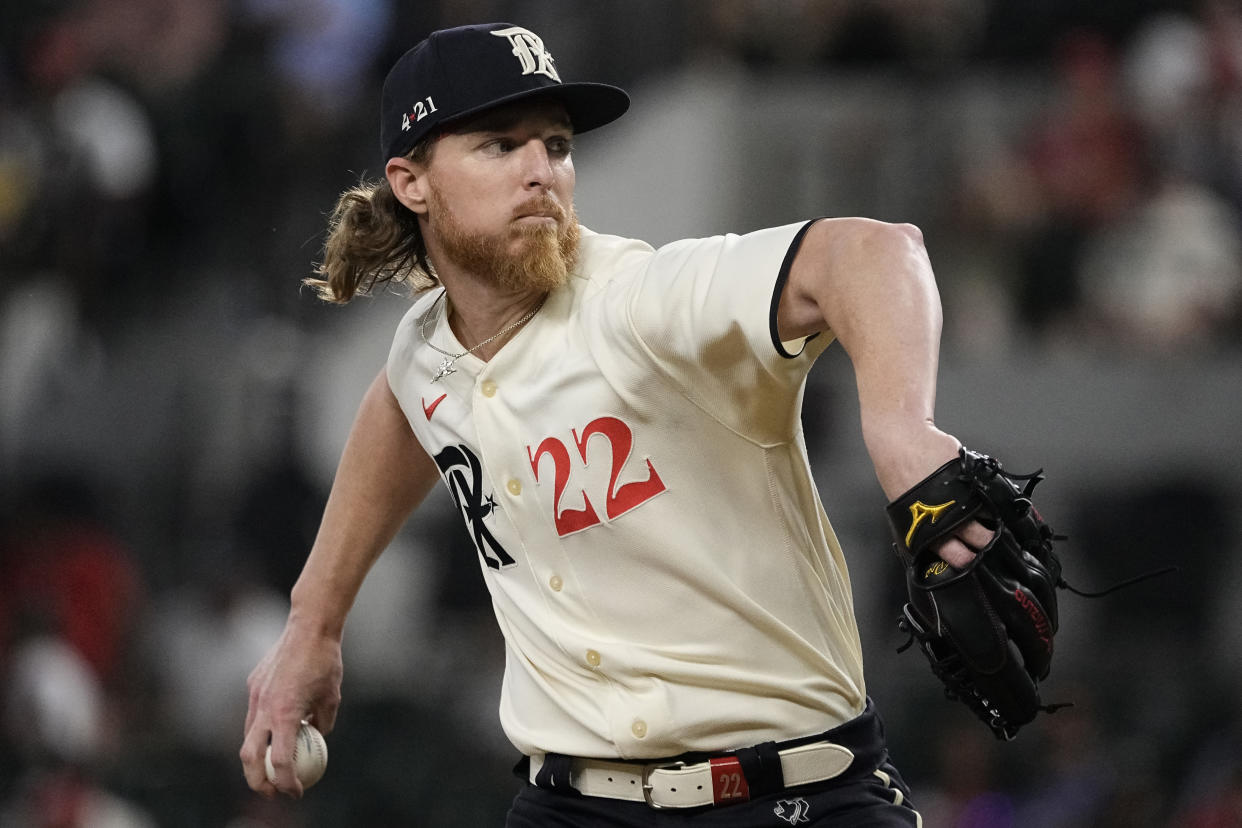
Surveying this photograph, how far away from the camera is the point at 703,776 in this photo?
130 inches

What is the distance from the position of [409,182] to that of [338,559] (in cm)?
90

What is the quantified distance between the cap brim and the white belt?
1315 millimetres

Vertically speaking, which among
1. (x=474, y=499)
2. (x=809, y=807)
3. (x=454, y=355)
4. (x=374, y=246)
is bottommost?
(x=809, y=807)

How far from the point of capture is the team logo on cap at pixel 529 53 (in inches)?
137

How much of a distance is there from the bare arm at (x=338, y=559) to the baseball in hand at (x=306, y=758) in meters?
0.04

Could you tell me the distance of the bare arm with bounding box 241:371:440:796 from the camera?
3941mm

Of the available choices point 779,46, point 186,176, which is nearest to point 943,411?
point 779,46

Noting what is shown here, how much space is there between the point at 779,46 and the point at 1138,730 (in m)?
3.93

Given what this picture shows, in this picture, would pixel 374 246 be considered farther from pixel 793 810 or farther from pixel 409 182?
pixel 793 810

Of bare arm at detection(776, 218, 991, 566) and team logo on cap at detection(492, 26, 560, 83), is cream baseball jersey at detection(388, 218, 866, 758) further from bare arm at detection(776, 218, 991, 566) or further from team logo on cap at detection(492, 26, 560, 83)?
team logo on cap at detection(492, 26, 560, 83)

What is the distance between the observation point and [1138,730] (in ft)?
24.8

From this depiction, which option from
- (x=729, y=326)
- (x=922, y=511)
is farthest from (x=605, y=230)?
(x=922, y=511)

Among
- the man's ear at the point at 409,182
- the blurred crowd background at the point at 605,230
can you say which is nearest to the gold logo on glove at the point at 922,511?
the man's ear at the point at 409,182

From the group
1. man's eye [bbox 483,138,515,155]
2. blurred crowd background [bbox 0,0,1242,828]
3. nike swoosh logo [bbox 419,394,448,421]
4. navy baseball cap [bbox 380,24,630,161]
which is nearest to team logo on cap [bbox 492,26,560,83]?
navy baseball cap [bbox 380,24,630,161]
